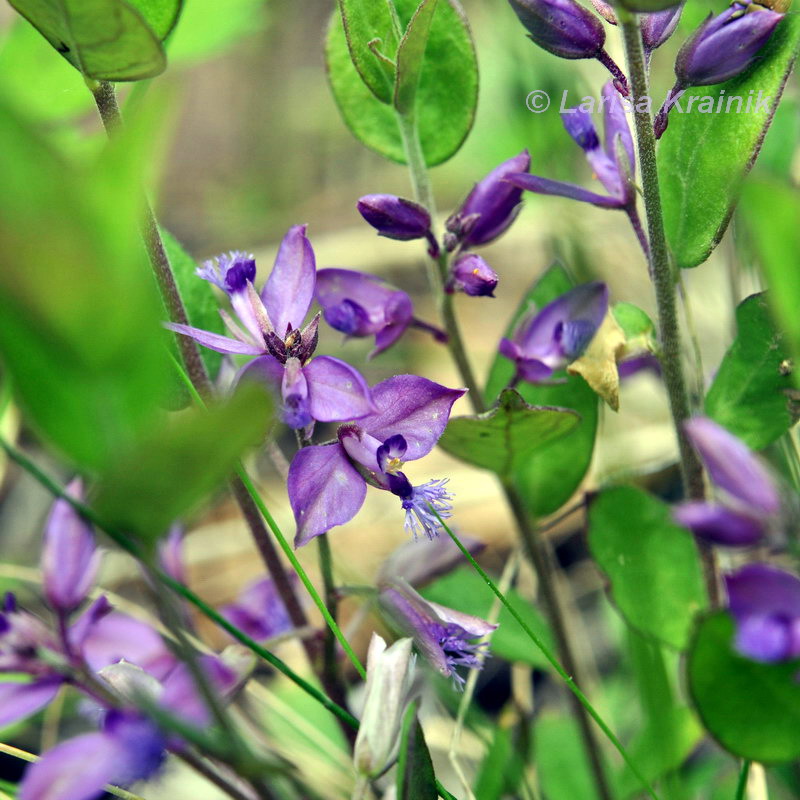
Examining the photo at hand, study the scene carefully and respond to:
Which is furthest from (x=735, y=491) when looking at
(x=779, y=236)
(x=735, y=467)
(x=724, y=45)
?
(x=724, y=45)

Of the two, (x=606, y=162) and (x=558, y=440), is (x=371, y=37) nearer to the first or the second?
(x=606, y=162)

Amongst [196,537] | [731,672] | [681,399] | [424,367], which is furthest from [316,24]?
[731,672]

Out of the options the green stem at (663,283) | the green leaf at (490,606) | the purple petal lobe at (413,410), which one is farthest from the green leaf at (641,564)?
the purple petal lobe at (413,410)

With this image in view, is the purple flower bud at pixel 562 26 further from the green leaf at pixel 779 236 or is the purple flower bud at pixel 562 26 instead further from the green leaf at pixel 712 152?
the green leaf at pixel 779 236

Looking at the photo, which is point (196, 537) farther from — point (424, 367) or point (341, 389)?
point (341, 389)

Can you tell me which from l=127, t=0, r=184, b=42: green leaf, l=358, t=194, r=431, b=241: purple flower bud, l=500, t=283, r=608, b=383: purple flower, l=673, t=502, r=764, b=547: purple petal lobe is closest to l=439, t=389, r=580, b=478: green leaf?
l=500, t=283, r=608, b=383: purple flower

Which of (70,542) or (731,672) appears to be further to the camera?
(70,542)
